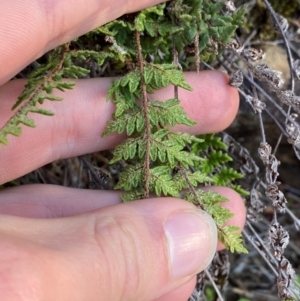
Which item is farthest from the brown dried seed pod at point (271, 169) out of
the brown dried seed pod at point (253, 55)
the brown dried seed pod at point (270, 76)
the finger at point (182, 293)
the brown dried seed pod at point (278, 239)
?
the finger at point (182, 293)

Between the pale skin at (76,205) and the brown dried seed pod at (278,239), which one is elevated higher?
the pale skin at (76,205)

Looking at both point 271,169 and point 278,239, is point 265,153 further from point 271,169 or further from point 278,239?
point 278,239

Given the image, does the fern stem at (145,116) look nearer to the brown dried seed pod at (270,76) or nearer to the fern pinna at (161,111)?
the fern pinna at (161,111)

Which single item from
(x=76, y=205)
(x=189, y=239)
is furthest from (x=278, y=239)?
(x=76, y=205)

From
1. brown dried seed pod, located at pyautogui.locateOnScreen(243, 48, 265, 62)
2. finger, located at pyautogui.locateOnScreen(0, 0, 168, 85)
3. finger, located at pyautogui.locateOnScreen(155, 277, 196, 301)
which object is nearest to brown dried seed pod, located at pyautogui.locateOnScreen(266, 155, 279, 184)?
brown dried seed pod, located at pyautogui.locateOnScreen(243, 48, 265, 62)

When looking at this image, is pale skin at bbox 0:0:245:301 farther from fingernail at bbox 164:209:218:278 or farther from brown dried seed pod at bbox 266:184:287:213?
brown dried seed pod at bbox 266:184:287:213

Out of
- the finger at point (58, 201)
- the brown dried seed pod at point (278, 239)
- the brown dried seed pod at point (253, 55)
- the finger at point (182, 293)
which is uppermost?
the brown dried seed pod at point (253, 55)

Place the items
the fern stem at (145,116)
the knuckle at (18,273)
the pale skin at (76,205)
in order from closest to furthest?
the knuckle at (18,273), the pale skin at (76,205), the fern stem at (145,116)
